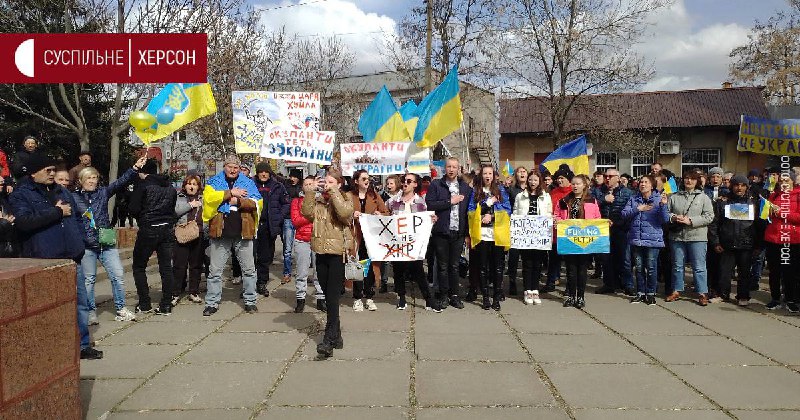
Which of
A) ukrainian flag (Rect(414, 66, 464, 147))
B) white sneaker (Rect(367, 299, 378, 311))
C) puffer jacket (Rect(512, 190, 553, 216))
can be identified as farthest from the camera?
ukrainian flag (Rect(414, 66, 464, 147))

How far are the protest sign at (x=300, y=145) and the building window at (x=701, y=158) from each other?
80.8 feet

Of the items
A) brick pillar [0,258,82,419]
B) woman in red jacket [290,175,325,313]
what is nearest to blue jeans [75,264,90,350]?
brick pillar [0,258,82,419]

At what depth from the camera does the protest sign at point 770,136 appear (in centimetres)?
1284

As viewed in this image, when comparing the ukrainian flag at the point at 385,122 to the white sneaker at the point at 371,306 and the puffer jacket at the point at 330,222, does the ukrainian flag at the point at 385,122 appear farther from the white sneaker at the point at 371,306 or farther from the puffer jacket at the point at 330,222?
the puffer jacket at the point at 330,222

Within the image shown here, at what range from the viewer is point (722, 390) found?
4.89 m

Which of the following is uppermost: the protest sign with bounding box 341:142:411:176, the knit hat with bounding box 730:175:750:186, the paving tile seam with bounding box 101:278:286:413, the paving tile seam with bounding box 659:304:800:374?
the protest sign with bounding box 341:142:411:176

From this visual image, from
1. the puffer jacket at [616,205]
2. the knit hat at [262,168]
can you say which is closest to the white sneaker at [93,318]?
the knit hat at [262,168]

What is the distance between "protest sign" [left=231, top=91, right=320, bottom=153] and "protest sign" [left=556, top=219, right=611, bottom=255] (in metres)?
4.27

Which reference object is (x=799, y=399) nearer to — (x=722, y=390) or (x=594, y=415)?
(x=722, y=390)

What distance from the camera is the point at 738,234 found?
8422 mm

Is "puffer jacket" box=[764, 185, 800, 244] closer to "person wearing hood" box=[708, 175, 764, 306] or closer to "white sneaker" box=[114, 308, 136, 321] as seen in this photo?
"person wearing hood" box=[708, 175, 764, 306]

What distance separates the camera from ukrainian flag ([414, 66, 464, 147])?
923cm

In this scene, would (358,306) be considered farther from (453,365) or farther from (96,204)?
(96,204)

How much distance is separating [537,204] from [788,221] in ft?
10.7
